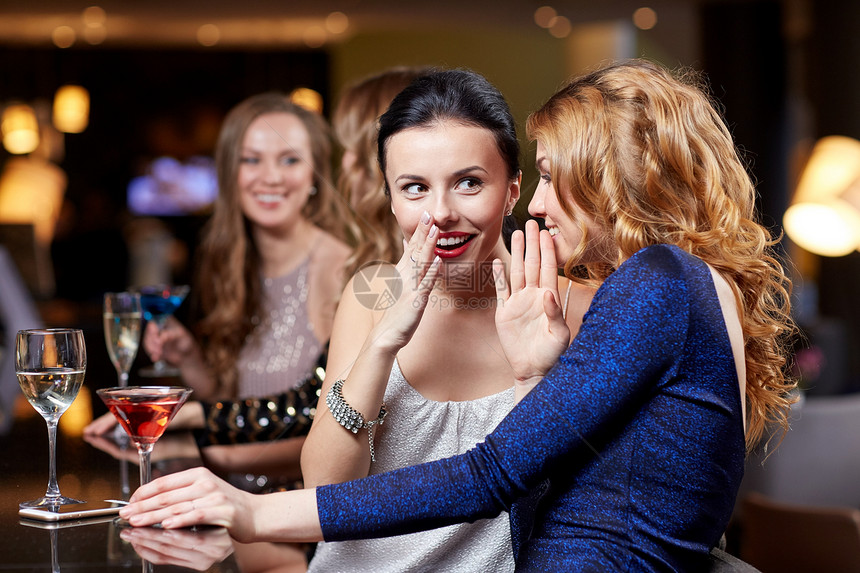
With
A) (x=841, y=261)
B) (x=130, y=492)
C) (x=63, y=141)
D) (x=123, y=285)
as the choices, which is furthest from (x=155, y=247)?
(x=130, y=492)

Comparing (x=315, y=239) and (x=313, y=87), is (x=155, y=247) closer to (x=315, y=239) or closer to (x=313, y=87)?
(x=313, y=87)

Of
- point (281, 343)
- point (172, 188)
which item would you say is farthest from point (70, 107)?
point (281, 343)

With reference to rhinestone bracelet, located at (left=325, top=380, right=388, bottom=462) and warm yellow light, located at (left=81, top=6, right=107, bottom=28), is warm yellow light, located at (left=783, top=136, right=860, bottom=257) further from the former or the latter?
warm yellow light, located at (left=81, top=6, right=107, bottom=28)

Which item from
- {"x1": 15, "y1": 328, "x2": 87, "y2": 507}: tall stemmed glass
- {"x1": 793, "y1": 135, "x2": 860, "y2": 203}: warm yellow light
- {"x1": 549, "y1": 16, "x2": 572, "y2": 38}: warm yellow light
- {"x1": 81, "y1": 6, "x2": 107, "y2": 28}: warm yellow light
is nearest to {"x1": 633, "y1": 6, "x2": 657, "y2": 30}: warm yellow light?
{"x1": 549, "y1": 16, "x2": 572, "y2": 38}: warm yellow light

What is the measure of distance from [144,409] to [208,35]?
8500 mm

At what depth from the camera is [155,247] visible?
7.95m

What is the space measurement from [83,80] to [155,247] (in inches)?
97.8

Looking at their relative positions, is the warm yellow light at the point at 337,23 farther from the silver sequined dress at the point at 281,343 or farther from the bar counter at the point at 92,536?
the bar counter at the point at 92,536

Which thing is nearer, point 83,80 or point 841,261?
point 841,261

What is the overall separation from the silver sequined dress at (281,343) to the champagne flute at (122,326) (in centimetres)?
45

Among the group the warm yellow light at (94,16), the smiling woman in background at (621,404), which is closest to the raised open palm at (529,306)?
the smiling woman in background at (621,404)

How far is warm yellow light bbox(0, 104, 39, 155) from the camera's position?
8.21 meters

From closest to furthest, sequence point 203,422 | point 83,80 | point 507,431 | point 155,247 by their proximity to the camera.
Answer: point 507,431, point 203,422, point 155,247, point 83,80

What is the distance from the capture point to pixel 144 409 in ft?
3.68
